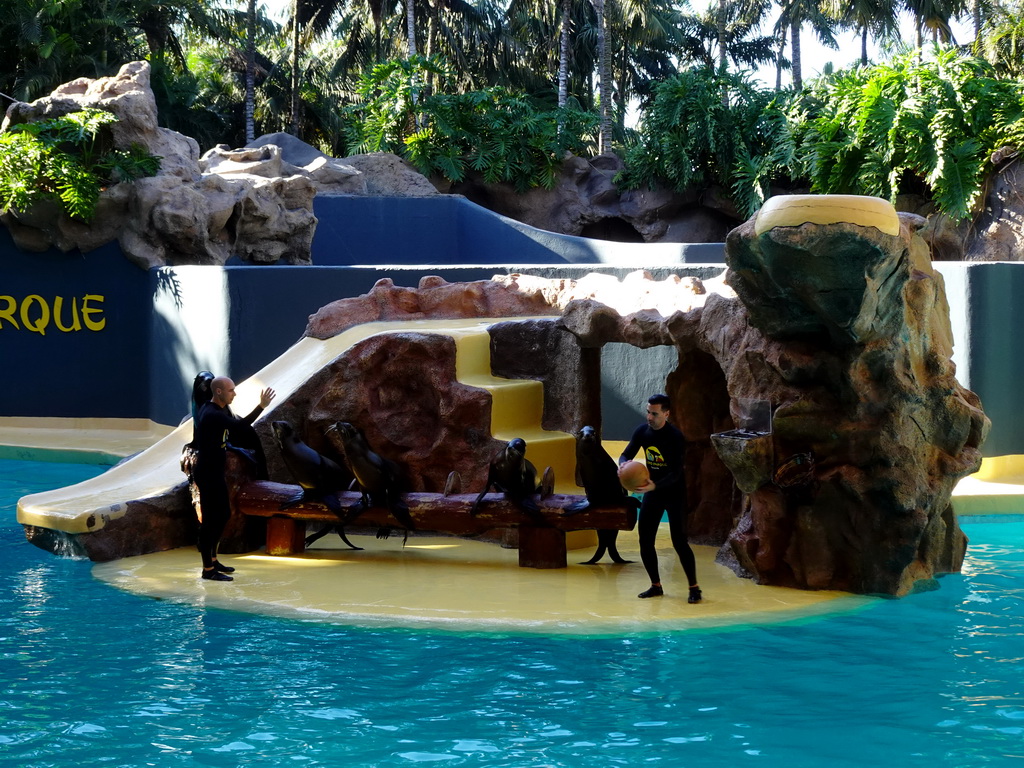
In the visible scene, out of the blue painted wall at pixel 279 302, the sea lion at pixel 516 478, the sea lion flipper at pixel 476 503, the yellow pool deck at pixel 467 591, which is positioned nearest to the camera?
the yellow pool deck at pixel 467 591

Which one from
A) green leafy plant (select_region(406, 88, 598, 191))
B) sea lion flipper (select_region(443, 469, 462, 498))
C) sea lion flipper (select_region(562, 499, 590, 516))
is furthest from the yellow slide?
green leafy plant (select_region(406, 88, 598, 191))

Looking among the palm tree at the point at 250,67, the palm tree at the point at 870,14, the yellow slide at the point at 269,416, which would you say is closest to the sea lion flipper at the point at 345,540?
the yellow slide at the point at 269,416

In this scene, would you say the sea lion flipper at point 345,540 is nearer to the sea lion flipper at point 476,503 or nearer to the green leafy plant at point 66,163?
the sea lion flipper at point 476,503

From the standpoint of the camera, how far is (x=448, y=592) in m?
7.46

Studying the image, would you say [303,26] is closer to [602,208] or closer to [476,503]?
[602,208]

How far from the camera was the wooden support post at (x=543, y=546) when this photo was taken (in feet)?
26.7

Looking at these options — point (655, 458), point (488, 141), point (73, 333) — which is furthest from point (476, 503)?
point (488, 141)

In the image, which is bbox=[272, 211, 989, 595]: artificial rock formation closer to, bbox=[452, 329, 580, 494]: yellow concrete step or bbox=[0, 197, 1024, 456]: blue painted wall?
bbox=[452, 329, 580, 494]: yellow concrete step

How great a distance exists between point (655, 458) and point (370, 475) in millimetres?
2290

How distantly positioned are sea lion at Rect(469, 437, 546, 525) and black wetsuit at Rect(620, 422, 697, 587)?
1.04 m

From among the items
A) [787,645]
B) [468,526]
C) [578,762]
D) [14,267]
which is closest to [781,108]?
[14,267]

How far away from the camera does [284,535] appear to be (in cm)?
871

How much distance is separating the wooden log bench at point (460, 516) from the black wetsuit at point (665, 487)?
70 centimetres

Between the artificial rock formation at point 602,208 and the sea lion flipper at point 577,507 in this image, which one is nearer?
the sea lion flipper at point 577,507
